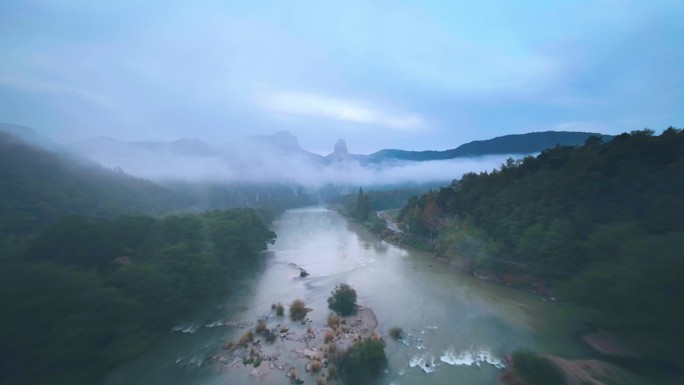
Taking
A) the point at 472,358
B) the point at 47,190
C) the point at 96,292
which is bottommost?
the point at 472,358

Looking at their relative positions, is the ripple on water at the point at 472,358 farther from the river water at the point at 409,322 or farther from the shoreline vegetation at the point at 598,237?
the shoreline vegetation at the point at 598,237

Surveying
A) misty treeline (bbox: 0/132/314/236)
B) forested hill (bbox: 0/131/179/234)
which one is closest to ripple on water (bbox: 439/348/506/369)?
misty treeline (bbox: 0/132/314/236)

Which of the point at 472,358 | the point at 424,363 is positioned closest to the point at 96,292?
the point at 424,363

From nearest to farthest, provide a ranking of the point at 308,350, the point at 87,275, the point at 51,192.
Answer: the point at 87,275, the point at 308,350, the point at 51,192

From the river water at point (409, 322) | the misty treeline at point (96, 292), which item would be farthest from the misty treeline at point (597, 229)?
the misty treeline at point (96, 292)

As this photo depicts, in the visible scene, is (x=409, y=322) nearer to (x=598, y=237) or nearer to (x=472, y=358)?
(x=472, y=358)

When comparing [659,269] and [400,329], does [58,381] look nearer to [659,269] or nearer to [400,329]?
[400,329]
